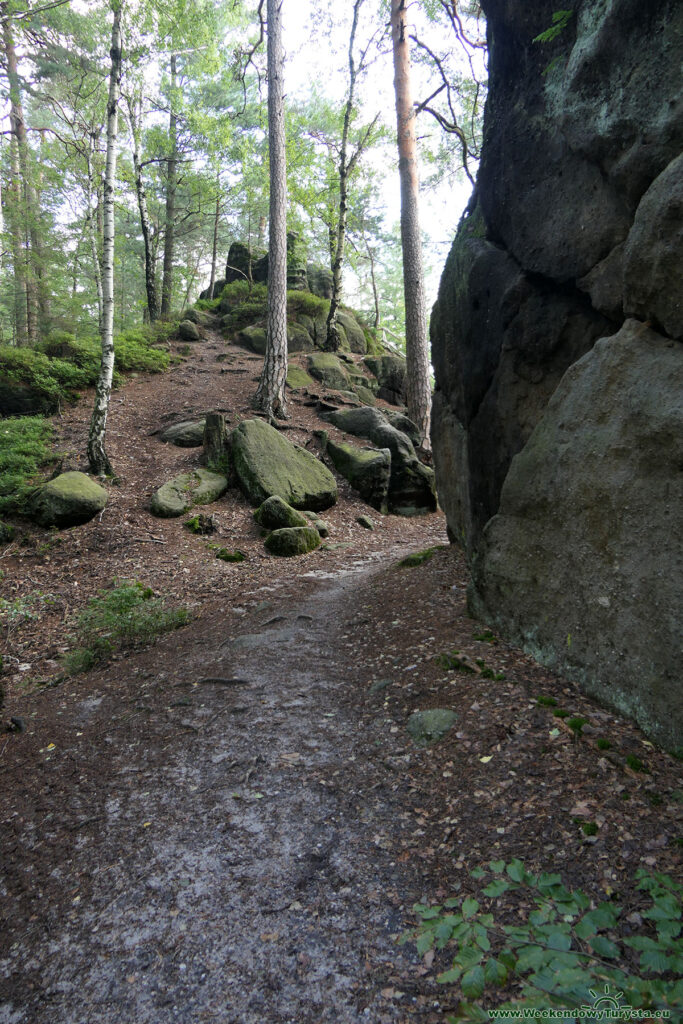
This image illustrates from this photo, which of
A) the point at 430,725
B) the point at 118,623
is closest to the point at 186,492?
the point at 118,623

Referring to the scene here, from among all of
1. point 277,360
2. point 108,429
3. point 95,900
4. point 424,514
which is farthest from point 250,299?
point 95,900

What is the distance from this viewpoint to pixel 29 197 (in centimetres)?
1844

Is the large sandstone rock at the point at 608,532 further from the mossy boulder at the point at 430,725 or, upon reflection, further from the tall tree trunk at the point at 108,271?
the tall tree trunk at the point at 108,271

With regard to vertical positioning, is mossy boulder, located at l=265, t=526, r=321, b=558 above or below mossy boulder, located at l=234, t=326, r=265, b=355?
below

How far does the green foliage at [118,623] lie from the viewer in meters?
6.02

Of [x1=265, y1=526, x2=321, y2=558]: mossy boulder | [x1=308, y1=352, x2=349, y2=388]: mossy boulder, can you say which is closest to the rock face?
[x1=265, y1=526, x2=321, y2=558]: mossy boulder

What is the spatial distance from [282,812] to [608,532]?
108 inches

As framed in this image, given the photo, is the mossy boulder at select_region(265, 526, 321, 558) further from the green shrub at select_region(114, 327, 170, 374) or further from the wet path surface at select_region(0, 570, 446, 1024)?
the green shrub at select_region(114, 327, 170, 374)

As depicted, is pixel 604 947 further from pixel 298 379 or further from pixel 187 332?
pixel 187 332

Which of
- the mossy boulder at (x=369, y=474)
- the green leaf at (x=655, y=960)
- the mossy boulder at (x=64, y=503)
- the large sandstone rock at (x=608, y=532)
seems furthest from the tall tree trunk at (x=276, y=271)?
the green leaf at (x=655, y=960)

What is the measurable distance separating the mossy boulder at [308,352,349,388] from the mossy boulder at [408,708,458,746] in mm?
13774

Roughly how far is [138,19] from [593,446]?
14226mm

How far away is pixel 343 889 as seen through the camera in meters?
2.85

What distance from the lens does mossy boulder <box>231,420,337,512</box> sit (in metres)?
10.2
